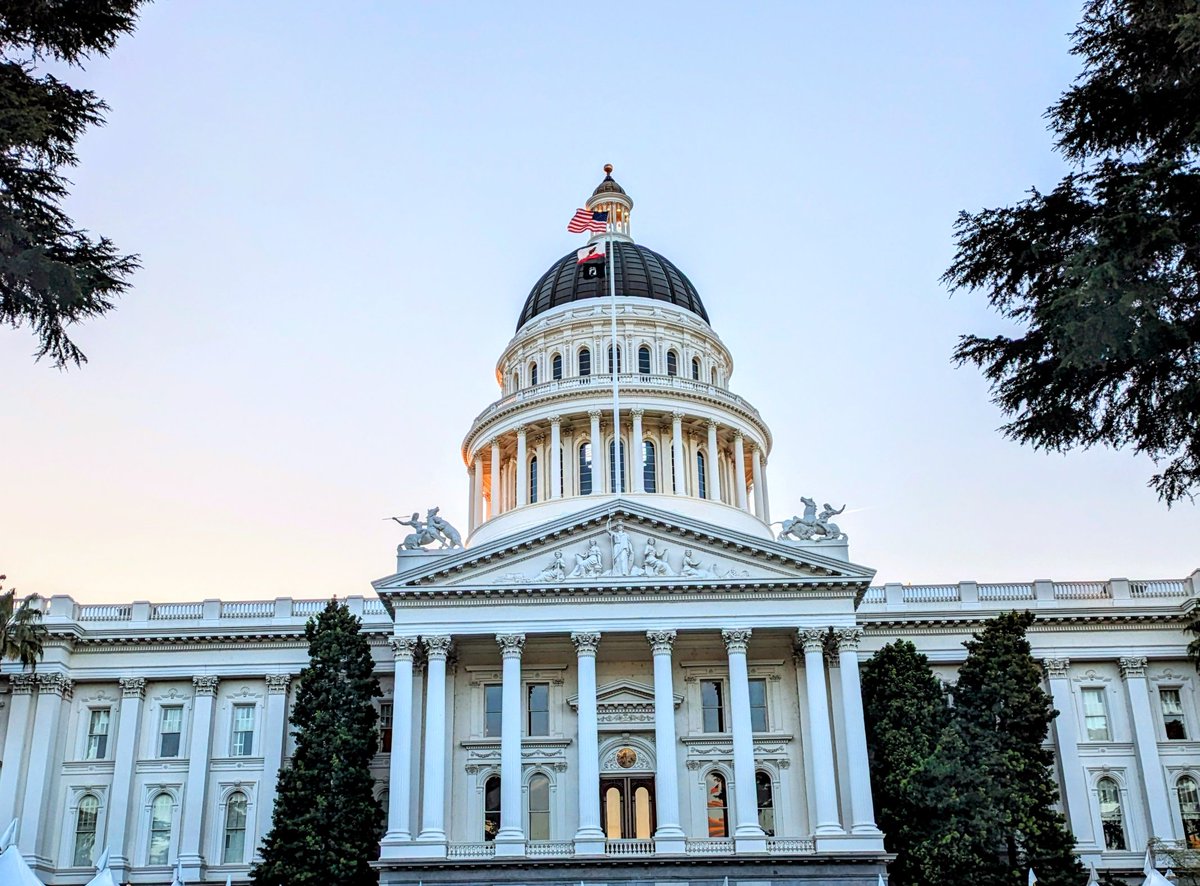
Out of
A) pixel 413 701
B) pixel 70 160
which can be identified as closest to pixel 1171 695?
pixel 413 701

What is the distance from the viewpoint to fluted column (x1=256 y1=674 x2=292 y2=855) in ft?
173

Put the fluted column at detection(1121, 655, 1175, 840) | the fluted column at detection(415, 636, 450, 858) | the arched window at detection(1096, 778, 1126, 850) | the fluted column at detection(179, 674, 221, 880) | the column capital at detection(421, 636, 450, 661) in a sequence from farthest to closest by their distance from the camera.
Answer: the fluted column at detection(179, 674, 221, 880), the arched window at detection(1096, 778, 1126, 850), the fluted column at detection(1121, 655, 1175, 840), the column capital at detection(421, 636, 450, 661), the fluted column at detection(415, 636, 450, 858)

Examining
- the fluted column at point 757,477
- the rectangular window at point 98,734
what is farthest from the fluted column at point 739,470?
the rectangular window at point 98,734

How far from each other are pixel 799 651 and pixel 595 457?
17.3m

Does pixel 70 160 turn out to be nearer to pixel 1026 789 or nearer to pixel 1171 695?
pixel 1026 789

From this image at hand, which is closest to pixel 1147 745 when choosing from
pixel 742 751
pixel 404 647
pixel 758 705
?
pixel 758 705

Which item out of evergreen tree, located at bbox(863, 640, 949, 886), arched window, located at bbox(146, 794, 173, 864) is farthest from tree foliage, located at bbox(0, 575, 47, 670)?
Answer: evergreen tree, located at bbox(863, 640, 949, 886)

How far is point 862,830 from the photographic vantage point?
45.1 metres

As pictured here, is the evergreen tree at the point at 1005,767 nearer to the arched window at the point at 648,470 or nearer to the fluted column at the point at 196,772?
the arched window at the point at 648,470

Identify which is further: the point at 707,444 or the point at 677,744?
the point at 707,444

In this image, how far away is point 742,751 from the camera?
4675 cm

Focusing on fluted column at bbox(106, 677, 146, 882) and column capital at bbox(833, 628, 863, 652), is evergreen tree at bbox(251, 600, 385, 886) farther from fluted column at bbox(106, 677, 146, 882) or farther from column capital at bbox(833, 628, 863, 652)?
column capital at bbox(833, 628, 863, 652)

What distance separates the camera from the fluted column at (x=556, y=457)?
64.2m

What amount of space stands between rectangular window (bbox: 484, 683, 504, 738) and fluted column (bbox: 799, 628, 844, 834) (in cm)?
1182
